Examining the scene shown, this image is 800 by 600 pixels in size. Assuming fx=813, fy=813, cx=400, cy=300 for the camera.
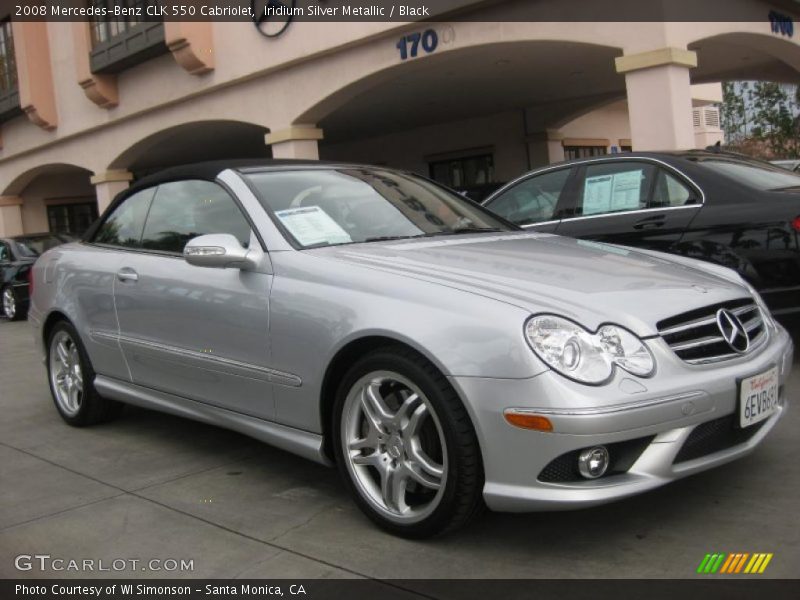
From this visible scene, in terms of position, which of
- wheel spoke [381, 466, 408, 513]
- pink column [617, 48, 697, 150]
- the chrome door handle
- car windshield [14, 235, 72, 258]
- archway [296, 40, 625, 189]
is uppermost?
archway [296, 40, 625, 189]

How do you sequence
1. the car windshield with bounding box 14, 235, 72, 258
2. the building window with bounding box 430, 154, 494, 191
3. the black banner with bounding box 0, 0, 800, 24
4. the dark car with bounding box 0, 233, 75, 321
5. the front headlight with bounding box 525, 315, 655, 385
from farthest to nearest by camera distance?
1. the building window with bounding box 430, 154, 494, 191
2. the car windshield with bounding box 14, 235, 72, 258
3. the dark car with bounding box 0, 233, 75, 321
4. the black banner with bounding box 0, 0, 800, 24
5. the front headlight with bounding box 525, 315, 655, 385

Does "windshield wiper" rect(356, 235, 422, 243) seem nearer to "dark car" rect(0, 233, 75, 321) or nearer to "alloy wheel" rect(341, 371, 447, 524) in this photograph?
"alloy wheel" rect(341, 371, 447, 524)

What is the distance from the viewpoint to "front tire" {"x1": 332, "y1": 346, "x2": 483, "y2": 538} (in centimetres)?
283

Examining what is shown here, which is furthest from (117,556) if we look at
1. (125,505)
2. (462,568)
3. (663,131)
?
(663,131)

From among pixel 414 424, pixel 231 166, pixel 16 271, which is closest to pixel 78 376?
pixel 231 166

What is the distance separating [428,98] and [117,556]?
42.8ft

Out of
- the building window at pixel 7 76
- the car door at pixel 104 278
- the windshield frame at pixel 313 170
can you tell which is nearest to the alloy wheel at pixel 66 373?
the car door at pixel 104 278

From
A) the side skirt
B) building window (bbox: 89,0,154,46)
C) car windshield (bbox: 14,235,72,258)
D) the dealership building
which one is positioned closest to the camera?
the side skirt

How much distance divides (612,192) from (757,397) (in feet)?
10.3

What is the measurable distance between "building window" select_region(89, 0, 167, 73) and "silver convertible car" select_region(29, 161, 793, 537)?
1208 cm

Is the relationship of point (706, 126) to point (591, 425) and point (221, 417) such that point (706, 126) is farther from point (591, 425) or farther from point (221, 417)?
point (591, 425)

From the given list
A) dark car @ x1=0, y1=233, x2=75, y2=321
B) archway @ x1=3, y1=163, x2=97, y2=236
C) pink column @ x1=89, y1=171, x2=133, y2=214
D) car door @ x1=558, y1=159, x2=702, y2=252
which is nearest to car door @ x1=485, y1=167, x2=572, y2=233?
car door @ x1=558, y1=159, x2=702, y2=252

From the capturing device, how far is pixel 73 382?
511 cm
